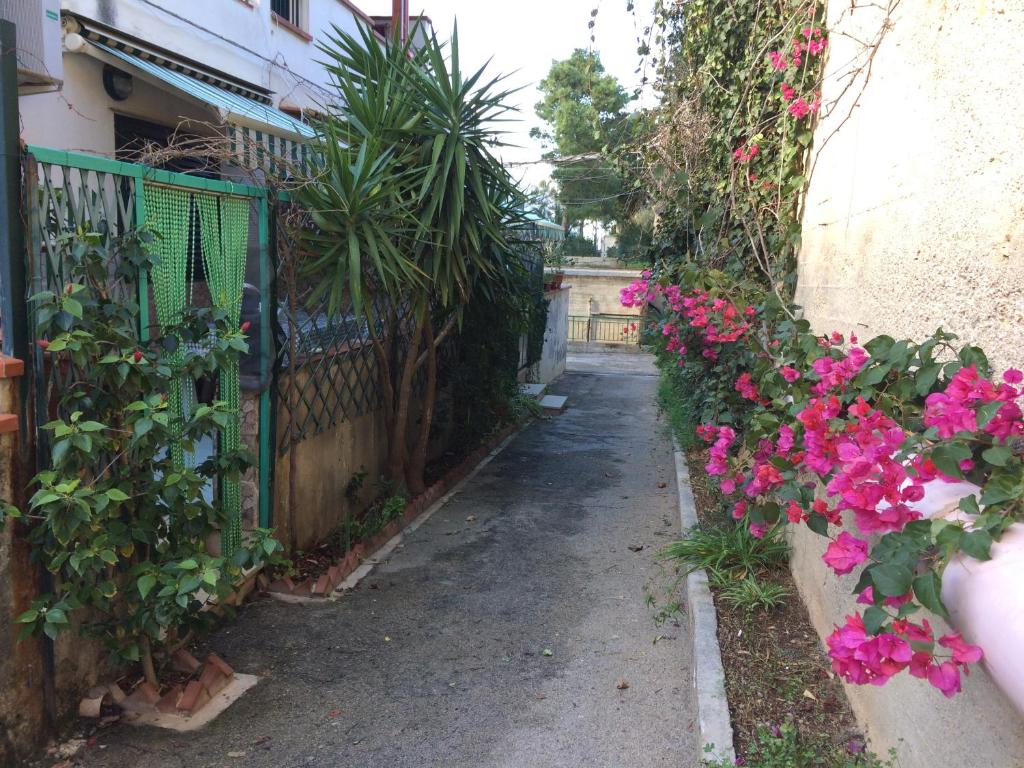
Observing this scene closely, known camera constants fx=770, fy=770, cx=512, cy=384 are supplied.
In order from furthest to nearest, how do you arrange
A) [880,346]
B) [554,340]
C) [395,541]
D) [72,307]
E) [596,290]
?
[596,290]
[554,340]
[395,541]
[72,307]
[880,346]

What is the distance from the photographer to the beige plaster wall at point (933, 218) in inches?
89.7

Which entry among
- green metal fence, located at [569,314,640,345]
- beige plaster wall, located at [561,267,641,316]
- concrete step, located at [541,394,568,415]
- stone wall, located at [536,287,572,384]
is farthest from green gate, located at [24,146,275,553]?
beige plaster wall, located at [561,267,641,316]

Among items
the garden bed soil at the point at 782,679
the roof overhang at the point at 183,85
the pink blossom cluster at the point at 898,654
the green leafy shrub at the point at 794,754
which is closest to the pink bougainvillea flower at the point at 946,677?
the pink blossom cluster at the point at 898,654

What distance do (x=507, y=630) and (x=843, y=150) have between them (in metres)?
3.26

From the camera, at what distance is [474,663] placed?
4.05m

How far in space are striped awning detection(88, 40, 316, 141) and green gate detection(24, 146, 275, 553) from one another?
2.60 metres

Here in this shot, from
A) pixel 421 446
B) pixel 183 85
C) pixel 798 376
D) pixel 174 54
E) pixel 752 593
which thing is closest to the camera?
pixel 798 376

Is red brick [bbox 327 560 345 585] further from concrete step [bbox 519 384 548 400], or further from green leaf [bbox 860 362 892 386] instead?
concrete step [bbox 519 384 548 400]

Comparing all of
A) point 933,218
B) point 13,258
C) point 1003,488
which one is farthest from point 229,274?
point 1003,488

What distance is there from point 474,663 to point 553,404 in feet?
27.2

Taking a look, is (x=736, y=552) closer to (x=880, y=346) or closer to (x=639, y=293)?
(x=639, y=293)

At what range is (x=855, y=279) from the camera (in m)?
3.66

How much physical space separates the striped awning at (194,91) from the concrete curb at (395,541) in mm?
3375

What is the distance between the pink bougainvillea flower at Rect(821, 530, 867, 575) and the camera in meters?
1.94
